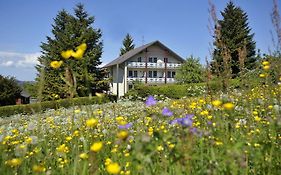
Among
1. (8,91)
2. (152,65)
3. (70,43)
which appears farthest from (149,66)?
(8,91)

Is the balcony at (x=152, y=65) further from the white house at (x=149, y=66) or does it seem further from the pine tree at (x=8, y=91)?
the pine tree at (x=8, y=91)

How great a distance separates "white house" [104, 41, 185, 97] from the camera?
39500mm

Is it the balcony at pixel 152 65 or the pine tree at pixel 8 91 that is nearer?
the pine tree at pixel 8 91

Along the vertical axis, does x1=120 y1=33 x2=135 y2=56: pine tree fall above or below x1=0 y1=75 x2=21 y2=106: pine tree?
above

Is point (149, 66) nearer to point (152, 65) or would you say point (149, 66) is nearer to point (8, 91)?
point (152, 65)

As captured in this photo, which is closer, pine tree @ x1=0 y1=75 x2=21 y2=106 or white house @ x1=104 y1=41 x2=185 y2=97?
pine tree @ x1=0 y1=75 x2=21 y2=106

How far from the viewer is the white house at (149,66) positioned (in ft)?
130

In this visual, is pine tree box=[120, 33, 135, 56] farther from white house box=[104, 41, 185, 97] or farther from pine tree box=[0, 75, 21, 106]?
pine tree box=[0, 75, 21, 106]

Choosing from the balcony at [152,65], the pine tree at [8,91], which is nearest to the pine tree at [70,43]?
the pine tree at [8,91]

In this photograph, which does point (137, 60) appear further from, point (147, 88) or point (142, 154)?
point (142, 154)

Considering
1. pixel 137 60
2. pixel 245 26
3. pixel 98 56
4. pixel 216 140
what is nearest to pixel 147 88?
pixel 98 56

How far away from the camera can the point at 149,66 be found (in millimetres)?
40062

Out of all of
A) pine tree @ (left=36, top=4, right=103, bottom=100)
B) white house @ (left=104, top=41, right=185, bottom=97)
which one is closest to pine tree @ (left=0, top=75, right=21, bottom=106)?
pine tree @ (left=36, top=4, right=103, bottom=100)

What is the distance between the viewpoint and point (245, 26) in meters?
30.9
